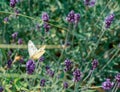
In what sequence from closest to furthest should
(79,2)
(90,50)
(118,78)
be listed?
(118,78) < (90,50) < (79,2)

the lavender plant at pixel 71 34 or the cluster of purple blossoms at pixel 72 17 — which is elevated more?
the cluster of purple blossoms at pixel 72 17

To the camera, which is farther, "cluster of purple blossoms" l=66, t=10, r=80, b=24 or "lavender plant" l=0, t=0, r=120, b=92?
"lavender plant" l=0, t=0, r=120, b=92

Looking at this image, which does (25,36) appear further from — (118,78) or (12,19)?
(118,78)

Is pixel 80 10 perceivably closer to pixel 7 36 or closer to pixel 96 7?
pixel 96 7

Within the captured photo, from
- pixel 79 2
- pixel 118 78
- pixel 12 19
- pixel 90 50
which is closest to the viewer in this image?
pixel 118 78

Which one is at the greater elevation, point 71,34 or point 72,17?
point 72,17

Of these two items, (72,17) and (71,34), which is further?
(71,34)

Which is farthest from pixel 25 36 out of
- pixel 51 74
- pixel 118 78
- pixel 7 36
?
pixel 118 78

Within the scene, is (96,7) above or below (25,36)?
above

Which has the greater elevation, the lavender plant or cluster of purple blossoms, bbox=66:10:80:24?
cluster of purple blossoms, bbox=66:10:80:24

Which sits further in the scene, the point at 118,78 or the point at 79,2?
the point at 79,2

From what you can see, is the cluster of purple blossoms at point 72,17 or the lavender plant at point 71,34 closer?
the cluster of purple blossoms at point 72,17
